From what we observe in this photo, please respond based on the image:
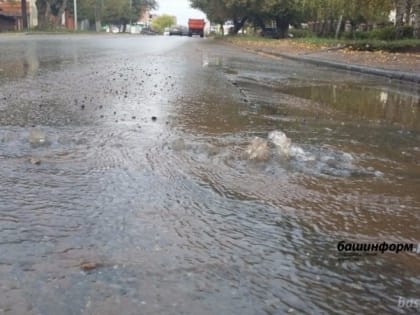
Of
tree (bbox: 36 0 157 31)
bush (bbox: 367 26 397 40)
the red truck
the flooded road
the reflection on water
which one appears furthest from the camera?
the red truck

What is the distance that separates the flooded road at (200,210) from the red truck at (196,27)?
7722cm

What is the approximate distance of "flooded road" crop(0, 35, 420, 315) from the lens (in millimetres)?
2254

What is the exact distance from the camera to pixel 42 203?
3.21 meters

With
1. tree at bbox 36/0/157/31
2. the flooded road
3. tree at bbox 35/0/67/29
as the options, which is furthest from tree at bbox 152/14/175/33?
the flooded road

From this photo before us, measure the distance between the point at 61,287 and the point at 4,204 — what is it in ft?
3.82

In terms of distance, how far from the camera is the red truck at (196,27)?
81438 mm

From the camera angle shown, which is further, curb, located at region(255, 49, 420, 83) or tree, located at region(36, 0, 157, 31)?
tree, located at region(36, 0, 157, 31)

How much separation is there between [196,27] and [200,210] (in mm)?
81049

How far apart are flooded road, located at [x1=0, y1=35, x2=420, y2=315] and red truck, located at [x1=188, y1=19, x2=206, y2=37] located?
7722cm

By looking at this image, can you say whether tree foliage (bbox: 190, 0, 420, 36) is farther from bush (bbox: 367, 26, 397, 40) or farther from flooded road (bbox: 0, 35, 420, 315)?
flooded road (bbox: 0, 35, 420, 315)

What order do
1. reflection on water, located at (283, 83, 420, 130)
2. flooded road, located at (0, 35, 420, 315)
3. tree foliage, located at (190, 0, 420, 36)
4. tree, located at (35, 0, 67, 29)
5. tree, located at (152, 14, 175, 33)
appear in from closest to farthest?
flooded road, located at (0, 35, 420, 315), reflection on water, located at (283, 83, 420, 130), tree foliage, located at (190, 0, 420, 36), tree, located at (35, 0, 67, 29), tree, located at (152, 14, 175, 33)

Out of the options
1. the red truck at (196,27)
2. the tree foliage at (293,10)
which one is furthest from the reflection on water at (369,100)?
the red truck at (196,27)

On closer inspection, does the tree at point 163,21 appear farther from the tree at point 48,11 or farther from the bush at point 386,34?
the bush at point 386,34

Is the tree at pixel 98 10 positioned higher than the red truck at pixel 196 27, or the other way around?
the tree at pixel 98 10
